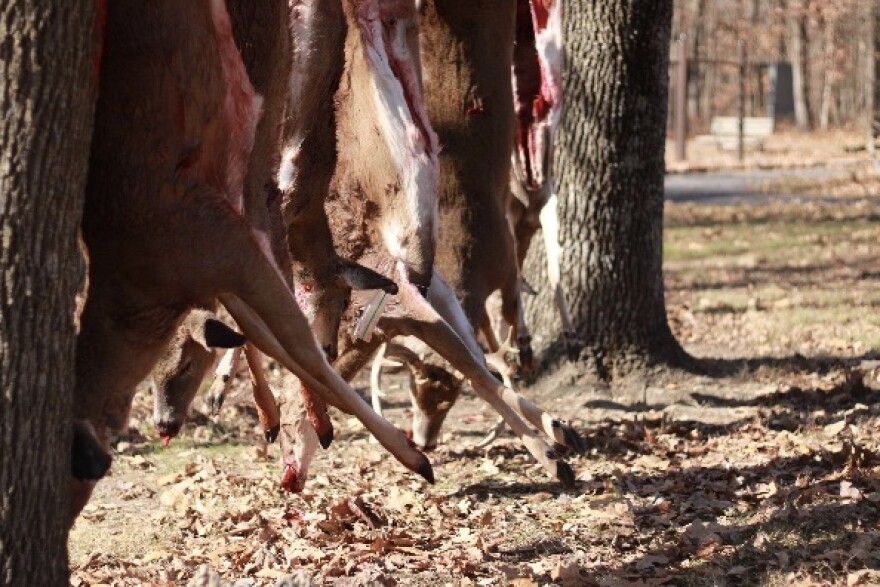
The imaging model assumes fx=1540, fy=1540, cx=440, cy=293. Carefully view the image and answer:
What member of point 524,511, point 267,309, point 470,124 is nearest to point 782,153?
point 470,124

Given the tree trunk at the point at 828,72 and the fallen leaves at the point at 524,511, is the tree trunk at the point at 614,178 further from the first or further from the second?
the tree trunk at the point at 828,72

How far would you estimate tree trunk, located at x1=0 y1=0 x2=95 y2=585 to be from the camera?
4.11 meters

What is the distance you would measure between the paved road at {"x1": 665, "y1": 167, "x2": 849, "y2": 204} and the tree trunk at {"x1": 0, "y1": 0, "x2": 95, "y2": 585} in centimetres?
2050

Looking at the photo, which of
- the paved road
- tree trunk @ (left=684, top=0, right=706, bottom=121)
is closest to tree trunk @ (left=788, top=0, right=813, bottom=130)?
tree trunk @ (left=684, top=0, right=706, bottom=121)

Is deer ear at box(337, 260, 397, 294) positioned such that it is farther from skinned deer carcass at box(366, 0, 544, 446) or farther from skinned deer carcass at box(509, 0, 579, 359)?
skinned deer carcass at box(509, 0, 579, 359)

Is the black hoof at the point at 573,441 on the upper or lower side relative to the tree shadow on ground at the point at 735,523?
upper

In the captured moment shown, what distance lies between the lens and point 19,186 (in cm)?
413

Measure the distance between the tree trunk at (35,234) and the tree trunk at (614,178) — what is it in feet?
20.4

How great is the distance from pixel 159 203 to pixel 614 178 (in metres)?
6.06

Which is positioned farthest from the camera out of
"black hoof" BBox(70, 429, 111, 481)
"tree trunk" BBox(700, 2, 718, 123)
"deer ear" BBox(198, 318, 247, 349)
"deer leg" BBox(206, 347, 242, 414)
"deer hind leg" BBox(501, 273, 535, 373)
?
"tree trunk" BBox(700, 2, 718, 123)

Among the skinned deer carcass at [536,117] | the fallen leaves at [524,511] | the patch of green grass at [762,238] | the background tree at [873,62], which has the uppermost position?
the background tree at [873,62]

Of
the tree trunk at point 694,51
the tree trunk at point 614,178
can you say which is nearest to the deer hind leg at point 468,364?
the tree trunk at point 614,178

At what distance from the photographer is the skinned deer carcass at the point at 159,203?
14.5ft

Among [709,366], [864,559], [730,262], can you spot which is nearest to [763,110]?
[730,262]
